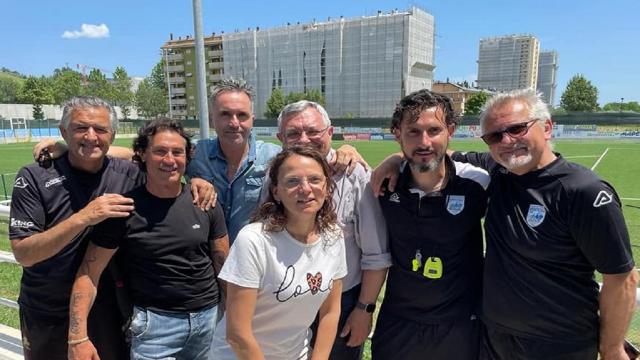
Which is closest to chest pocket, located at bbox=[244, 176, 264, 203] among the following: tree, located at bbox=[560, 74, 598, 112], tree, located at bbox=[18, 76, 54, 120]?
tree, located at bbox=[560, 74, 598, 112]

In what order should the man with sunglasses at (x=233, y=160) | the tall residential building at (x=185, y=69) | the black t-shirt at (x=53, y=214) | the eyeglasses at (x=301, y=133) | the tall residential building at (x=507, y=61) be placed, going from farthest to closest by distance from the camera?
the tall residential building at (x=507, y=61) < the tall residential building at (x=185, y=69) < the man with sunglasses at (x=233, y=160) < the eyeglasses at (x=301, y=133) < the black t-shirt at (x=53, y=214)

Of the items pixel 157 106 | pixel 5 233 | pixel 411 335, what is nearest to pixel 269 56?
pixel 157 106

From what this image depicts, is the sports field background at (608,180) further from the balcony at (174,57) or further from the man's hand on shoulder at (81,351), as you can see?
the balcony at (174,57)

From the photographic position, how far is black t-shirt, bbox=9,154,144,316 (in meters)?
2.72

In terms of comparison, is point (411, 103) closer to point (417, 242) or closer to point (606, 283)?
point (417, 242)

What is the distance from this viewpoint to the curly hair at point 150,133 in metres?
2.80

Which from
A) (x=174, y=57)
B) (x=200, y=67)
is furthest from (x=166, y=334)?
(x=174, y=57)

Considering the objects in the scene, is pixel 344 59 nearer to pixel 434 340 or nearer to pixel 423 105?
pixel 423 105

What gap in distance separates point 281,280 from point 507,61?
556 feet

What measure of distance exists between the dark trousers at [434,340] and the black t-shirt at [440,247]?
0.06m

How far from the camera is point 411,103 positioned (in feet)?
9.25

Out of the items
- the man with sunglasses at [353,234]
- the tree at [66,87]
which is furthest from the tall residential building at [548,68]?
the man with sunglasses at [353,234]

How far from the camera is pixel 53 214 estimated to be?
9.20 feet

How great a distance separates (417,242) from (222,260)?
1.32 metres
